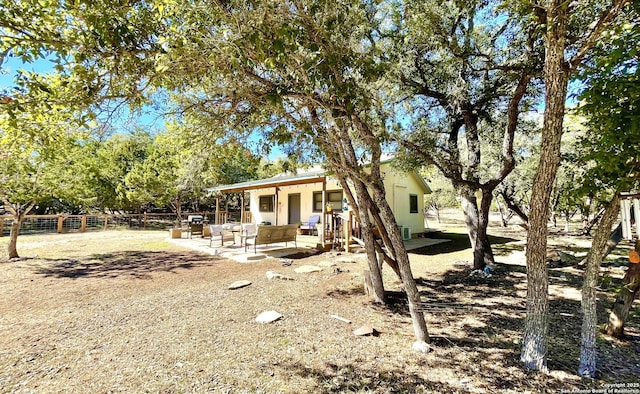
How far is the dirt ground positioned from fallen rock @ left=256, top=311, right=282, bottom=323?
11cm

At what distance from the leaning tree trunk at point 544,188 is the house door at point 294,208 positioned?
41.5ft

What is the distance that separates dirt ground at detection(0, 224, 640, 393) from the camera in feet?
9.39

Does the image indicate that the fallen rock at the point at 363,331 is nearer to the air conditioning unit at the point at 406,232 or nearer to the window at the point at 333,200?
the window at the point at 333,200

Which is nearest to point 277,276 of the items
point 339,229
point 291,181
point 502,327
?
point 502,327

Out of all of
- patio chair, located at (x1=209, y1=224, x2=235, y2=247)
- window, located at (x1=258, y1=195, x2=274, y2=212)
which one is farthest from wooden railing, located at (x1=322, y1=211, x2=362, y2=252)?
window, located at (x1=258, y1=195, x2=274, y2=212)

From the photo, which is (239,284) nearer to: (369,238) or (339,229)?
(369,238)

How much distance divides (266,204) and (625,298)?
49.3 feet

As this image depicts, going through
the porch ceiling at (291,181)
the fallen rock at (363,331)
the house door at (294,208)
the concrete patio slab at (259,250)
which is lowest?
the fallen rock at (363,331)

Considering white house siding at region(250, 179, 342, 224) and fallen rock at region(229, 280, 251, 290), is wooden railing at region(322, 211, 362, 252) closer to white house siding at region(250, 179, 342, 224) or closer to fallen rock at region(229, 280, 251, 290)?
white house siding at region(250, 179, 342, 224)

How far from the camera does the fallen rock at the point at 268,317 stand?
4.37m

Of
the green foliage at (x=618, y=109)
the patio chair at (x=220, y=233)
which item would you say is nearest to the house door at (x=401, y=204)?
the patio chair at (x=220, y=233)

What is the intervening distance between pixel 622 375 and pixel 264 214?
15.4 m

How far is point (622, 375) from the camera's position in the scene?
9.54 ft

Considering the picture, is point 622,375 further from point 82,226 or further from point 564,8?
point 82,226
